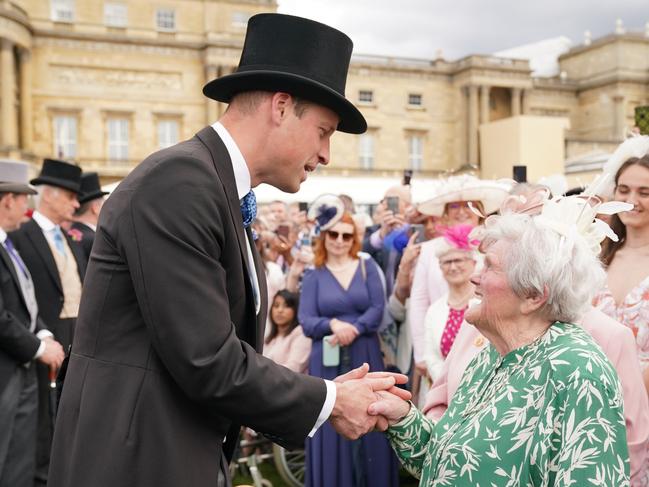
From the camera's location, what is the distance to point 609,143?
39.4 meters

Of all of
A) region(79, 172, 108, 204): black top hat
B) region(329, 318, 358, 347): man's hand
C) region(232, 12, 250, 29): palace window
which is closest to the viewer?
region(329, 318, 358, 347): man's hand

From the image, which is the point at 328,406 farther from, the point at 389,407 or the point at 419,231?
the point at 419,231

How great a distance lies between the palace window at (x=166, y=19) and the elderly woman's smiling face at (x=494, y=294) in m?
42.0

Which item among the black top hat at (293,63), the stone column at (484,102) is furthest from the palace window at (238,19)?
the black top hat at (293,63)

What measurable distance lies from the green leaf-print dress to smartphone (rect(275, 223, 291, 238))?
21.7 feet

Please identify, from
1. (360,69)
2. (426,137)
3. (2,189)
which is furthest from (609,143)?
(2,189)

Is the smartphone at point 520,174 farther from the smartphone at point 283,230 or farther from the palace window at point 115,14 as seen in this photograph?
the palace window at point 115,14

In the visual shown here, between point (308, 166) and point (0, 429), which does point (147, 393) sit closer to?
point (308, 166)

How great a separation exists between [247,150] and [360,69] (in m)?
42.1

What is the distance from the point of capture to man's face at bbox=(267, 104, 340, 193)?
2.26m

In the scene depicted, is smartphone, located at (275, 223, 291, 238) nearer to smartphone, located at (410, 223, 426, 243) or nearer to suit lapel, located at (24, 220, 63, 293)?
smartphone, located at (410, 223, 426, 243)

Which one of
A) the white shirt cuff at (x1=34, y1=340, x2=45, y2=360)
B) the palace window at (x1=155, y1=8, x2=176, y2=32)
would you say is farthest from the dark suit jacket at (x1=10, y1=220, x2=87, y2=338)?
the palace window at (x1=155, y1=8, x2=176, y2=32)

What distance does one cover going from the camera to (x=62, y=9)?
4072cm

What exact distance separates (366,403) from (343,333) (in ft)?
10.3
